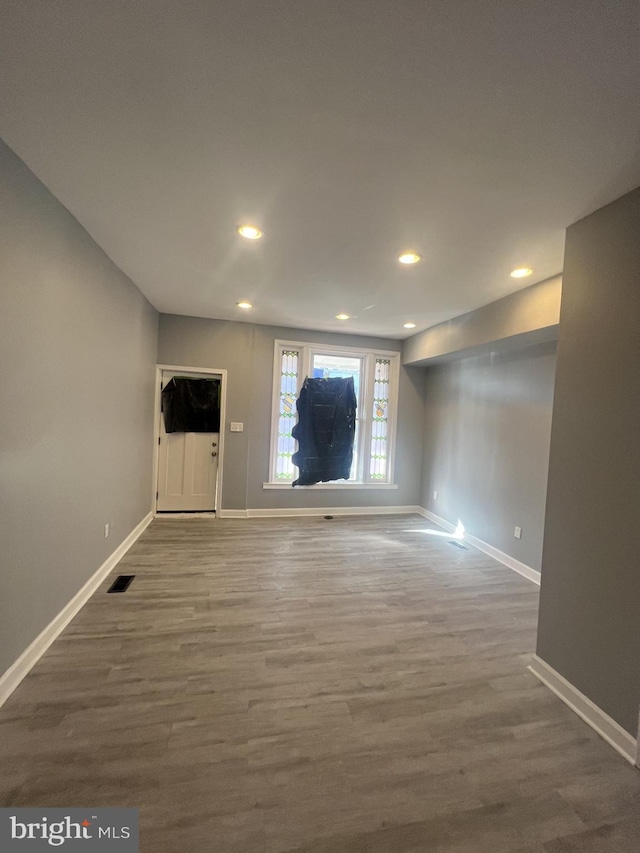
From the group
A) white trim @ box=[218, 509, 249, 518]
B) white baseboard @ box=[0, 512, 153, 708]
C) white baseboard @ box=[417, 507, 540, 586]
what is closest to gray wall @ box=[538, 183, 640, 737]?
white baseboard @ box=[417, 507, 540, 586]

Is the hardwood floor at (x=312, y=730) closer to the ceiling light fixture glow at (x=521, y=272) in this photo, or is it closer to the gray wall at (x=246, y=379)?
the gray wall at (x=246, y=379)

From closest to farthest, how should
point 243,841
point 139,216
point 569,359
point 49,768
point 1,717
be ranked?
point 243,841, point 49,768, point 1,717, point 569,359, point 139,216

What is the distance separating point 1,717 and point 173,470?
126 inches

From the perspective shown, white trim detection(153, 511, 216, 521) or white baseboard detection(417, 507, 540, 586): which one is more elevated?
white baseboard detection(417, 507, 540, 586)

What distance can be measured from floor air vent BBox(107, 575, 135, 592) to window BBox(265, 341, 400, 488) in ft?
7.20

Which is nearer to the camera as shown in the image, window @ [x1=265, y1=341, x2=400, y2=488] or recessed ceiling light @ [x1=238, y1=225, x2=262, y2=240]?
recessed ceiling light @ [x1=238, y1=225, x2=262, y2=240]

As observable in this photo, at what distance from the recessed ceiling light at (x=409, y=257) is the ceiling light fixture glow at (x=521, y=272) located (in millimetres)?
773

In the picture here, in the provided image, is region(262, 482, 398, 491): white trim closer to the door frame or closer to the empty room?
the door frame

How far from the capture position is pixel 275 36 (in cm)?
104

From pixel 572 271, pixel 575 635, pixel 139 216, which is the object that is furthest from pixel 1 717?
pixel 572 271

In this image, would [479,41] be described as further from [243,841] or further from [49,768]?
[49,768]

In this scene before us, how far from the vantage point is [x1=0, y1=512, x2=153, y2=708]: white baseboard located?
1.68m

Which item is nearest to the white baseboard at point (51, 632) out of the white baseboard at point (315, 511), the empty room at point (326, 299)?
the empty room at point (326, 299)

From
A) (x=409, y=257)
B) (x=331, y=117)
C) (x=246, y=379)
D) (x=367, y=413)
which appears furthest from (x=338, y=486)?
(x=331, y=117)
